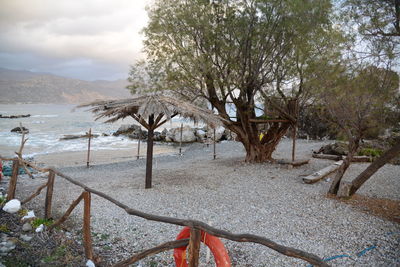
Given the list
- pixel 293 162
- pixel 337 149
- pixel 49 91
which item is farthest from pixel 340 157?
pixel 49 91

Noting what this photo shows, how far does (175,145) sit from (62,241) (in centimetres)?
1910

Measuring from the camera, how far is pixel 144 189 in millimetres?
8305

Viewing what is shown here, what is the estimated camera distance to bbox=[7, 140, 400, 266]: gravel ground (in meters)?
4.44

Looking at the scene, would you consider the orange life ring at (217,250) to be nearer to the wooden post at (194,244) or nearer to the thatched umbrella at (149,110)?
the wooden post at (194,244)

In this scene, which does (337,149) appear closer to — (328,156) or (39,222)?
(328,156)

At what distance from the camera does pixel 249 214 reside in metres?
6.08

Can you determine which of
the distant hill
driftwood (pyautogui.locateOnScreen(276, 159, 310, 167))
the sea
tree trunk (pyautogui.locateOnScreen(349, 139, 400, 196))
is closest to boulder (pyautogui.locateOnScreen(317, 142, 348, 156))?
driftwood (pyautogui.locateOnScreen(276, 159, 310, 167))

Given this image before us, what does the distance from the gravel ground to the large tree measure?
2801 millimetres

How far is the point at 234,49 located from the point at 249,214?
618cm

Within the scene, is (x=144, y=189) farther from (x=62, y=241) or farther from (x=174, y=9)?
(x=174, y=9)

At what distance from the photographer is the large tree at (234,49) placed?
9.41 m

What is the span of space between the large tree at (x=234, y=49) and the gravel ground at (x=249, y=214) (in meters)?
2.80

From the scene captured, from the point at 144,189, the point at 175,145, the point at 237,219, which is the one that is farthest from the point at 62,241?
the point at 175,145

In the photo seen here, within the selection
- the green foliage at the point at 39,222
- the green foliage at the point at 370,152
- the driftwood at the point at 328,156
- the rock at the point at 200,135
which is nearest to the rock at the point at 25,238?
the green foliage at the point at 39,222
